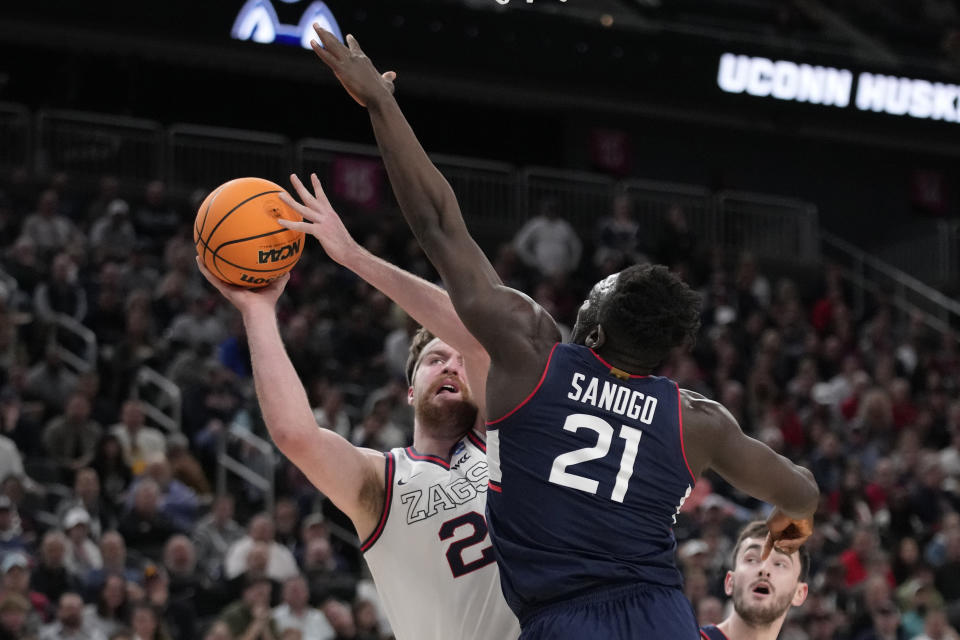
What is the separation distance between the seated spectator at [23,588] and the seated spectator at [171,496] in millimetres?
1369

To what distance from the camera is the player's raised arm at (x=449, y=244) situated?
377 cm

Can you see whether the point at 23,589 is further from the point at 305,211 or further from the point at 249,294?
the point at 305,211

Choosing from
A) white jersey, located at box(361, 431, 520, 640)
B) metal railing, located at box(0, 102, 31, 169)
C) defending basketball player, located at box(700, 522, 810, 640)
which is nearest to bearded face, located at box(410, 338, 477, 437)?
white jersey, located at box(361, 431, 520, 640)

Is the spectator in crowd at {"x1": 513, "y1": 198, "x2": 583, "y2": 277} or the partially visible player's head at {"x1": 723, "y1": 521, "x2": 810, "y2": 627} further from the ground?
the spectator in crowd at {"x1": 513, "y1": 198, "x2": 583, "y2": 277}

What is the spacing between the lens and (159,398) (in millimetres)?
12773

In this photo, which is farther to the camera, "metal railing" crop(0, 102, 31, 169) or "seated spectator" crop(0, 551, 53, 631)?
"metal railing" crop(0, 102, 31, 169)

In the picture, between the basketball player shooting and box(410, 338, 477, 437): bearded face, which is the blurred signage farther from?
the basketball player shooting

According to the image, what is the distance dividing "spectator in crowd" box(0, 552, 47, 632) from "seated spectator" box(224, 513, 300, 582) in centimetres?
147

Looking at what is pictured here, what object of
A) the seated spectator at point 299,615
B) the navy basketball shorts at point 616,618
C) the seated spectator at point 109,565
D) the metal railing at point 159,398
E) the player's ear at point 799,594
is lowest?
the seated spectator at point 299,615

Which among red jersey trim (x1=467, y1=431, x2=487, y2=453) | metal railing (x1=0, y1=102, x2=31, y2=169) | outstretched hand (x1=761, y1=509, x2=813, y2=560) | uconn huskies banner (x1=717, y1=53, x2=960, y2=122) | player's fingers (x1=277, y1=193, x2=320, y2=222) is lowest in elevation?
outstretched hand (x1=761, y1=509, x2=813, y2=560)

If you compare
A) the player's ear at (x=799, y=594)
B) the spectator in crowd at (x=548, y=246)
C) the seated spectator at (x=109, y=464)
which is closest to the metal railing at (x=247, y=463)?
the seated spectator at (x=109, y=464)

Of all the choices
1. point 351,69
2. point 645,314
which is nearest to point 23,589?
point 351,69

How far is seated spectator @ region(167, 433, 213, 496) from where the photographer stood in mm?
11773

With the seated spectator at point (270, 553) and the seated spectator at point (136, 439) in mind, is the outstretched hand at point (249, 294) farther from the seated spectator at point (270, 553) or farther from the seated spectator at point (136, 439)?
the seated spectator at point (136, 439)
